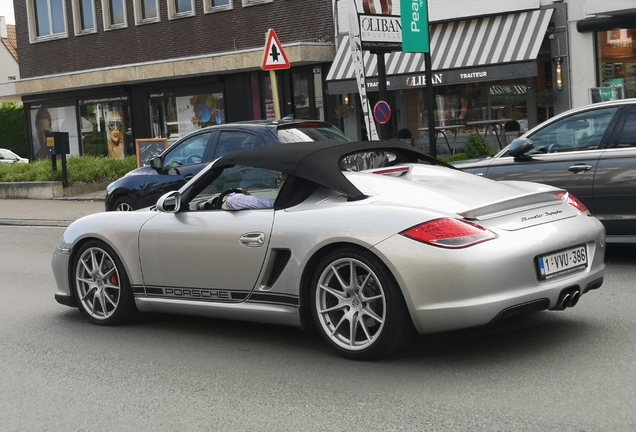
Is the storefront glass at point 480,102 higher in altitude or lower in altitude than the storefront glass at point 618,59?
lower

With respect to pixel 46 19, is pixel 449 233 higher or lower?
lower

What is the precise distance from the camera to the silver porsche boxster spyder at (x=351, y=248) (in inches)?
225

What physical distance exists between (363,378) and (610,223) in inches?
172

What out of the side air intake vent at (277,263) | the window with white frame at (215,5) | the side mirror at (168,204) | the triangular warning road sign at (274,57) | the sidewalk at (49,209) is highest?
the window with white frame at (215,5)

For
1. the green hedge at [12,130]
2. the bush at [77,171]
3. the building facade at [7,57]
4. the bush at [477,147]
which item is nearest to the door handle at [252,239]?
the bush at [477,147]

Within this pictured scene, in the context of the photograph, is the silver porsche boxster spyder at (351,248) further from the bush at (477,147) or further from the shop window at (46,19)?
the shop window at (46,19)

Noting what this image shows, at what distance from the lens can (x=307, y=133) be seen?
12.7 m

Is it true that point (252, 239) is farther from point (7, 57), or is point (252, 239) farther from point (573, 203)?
point (7, 57)

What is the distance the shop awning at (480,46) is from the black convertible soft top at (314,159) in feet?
46.0

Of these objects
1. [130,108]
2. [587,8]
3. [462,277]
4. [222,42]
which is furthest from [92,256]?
[130,108]

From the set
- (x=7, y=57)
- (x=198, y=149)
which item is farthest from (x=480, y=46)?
(x=7, y=57)

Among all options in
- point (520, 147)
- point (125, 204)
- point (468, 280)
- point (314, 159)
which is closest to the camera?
point (468, 280)

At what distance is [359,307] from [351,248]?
36 cm

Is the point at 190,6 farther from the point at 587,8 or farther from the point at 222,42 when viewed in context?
the point at 587,8
